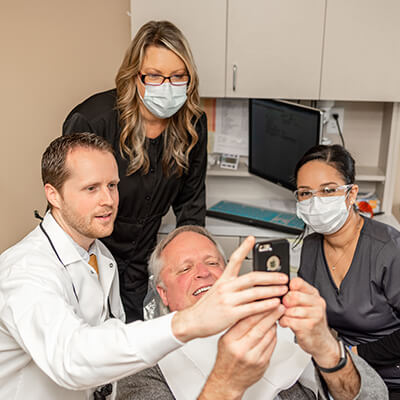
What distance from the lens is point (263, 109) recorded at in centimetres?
Answer: 277

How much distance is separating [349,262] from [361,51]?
1272mm

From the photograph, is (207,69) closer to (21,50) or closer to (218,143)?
(218,143)

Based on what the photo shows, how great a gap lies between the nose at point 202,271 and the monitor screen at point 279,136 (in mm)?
997

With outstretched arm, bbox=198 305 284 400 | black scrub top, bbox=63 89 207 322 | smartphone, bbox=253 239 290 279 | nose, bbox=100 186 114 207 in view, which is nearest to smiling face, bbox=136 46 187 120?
black scrub top, bbox=63 89 207 322

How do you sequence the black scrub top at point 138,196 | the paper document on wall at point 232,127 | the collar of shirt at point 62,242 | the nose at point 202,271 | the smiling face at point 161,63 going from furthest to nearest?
the paper document on wall at point 232,127, the black scrub top at point 138,196, the smiling face at point 161,63, the nose at point 202,271, the collar of shirt at point 62,242

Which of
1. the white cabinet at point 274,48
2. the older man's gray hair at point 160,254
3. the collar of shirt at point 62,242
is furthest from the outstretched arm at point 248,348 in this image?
the white cabinet at point 274,48

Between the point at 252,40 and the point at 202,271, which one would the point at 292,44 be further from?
the point at 202,271

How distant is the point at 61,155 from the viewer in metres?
1.41

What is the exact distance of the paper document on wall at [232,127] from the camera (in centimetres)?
306

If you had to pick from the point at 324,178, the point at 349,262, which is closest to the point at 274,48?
the point at 324,178

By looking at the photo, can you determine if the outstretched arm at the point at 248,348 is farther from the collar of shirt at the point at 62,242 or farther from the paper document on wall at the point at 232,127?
the paper document on wall at the point at 232,127

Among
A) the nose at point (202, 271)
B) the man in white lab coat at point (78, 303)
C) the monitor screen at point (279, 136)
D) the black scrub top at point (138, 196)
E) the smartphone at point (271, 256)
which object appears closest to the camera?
the man in white lab coat at point (78, 303)

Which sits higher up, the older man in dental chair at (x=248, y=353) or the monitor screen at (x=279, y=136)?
the monitor screen at (x=279, y=136)

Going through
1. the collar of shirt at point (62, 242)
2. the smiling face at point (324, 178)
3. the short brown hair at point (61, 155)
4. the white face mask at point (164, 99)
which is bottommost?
the collar of shirt at point (62, 242)
